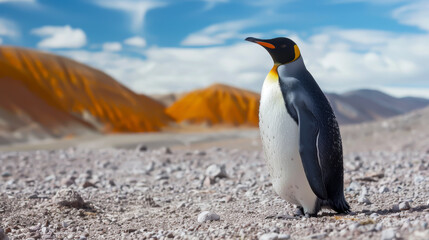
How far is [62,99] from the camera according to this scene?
5775 cm

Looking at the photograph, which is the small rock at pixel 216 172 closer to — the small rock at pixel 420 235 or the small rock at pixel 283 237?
the small rock at pixel 283 237

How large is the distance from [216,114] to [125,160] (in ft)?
230

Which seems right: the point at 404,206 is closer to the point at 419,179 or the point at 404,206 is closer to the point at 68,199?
the point at 419,179

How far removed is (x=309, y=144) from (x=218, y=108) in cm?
8032

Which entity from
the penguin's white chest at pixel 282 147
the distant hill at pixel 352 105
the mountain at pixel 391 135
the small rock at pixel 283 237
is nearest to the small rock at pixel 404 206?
the penguin's white chest at pixel 282 147

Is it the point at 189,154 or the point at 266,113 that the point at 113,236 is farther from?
the point at 189,154

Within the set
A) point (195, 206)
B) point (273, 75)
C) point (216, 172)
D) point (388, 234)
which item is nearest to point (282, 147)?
point (273, 75)

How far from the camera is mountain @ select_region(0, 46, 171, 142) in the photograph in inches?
1922

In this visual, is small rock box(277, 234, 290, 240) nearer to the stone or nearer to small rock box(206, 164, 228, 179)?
the stone

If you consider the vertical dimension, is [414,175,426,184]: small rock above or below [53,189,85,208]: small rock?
below

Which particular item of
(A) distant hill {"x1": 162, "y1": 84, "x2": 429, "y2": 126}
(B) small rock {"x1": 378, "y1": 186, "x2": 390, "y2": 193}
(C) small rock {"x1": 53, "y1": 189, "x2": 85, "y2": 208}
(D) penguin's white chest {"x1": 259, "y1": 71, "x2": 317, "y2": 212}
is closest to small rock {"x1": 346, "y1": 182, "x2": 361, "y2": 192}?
(B) small rock {"x1": 378, "y1": 186, "x2": 390, "y2": 193}

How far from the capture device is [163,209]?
611 centimetres

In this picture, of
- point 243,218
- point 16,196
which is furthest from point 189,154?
point 243,218

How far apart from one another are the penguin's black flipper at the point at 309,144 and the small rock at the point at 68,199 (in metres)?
3.12
